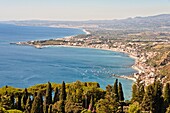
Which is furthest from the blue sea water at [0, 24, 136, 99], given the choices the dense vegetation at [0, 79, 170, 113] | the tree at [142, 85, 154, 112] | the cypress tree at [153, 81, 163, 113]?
the tree at [142, 85, 154, 112]

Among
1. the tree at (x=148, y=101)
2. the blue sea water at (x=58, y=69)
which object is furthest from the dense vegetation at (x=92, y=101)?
the blue sea water at (x=58, y=69)

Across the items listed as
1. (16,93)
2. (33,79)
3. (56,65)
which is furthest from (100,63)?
(16,93)

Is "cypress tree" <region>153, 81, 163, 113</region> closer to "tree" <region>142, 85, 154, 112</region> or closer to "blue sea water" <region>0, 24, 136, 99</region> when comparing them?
"tree" <region>142, 85, 154, 112</region>

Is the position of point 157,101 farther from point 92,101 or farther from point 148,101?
point 92,101

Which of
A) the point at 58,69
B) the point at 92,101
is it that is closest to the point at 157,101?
the point at 92,101

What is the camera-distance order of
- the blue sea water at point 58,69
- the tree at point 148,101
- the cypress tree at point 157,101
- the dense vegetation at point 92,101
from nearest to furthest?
the dense vegetation at point 92,101 → the tree at point 148,101 → the cypress tree at point 157,101 → the blue sea water at point 58,69

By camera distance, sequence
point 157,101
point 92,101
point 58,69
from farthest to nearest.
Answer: point 58,69 < point 92,101 < point 157,101

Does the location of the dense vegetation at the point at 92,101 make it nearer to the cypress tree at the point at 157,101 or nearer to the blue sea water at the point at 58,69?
the cypress tree at the point at 157,101

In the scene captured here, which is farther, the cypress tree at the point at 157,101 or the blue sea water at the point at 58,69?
the blue sea water at the point at 58,69

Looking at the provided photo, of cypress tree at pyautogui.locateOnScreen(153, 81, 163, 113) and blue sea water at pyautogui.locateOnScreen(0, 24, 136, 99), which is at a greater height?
cypress tree at pyautogui.locateOnScreen(153, 81, 163, 113)

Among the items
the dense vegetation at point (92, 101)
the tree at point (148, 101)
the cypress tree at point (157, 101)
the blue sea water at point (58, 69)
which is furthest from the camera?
the blue sea water at point (58, 69)

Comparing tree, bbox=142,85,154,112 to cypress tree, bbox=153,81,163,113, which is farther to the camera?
cypress tree, bbox=153,81,163,113
